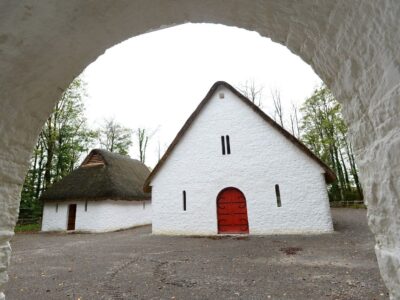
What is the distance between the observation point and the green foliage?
2441 cm

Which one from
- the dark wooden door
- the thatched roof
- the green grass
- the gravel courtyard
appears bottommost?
the gravel courtyard

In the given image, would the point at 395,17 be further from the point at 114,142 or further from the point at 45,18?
the point at 114,142

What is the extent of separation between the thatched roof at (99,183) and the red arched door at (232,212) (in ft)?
26.1

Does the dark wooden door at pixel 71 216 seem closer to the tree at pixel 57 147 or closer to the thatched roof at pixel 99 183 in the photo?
the thatched roof at pixel 99 183

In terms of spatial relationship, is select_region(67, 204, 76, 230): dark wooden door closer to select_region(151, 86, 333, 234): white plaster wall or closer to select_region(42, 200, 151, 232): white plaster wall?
select_region(42, 200, 151, 232): white plaster wall

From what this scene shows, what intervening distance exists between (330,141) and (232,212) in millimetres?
17324

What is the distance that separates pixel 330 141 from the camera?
24.2 metres

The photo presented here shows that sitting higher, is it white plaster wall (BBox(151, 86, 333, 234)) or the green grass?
white plaster wall (BBox(151, 86, 333, 234))

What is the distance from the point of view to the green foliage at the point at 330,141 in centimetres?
2441

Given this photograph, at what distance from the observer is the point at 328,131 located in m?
25.2

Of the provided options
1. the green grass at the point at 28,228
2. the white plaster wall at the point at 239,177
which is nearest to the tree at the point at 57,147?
the green grass at the point at 28,228

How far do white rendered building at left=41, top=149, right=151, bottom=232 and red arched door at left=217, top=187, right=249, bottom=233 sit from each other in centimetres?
796

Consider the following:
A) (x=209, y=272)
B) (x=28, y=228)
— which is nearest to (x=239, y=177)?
(x=209, y=272)

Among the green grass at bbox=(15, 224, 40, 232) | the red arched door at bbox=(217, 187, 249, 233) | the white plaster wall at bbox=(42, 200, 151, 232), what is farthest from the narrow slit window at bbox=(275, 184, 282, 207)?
the green grass at bbox=(15, 224, 40, 232)
